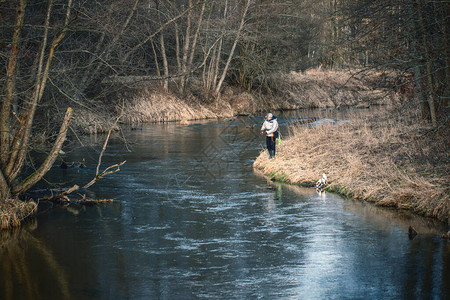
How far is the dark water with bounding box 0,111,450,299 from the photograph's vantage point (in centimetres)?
838

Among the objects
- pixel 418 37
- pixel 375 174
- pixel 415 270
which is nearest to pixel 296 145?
pixel 375 174

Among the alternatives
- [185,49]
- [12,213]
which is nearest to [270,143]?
[12,213]

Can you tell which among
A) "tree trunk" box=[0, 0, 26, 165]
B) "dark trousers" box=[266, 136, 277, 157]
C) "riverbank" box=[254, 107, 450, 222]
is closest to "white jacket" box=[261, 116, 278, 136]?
"dark trousers" box=[266, 136, 277, 157]

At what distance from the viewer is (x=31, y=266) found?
31.3 feet

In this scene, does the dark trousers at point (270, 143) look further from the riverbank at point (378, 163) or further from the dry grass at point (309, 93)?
the dry grass at point (309, 93)

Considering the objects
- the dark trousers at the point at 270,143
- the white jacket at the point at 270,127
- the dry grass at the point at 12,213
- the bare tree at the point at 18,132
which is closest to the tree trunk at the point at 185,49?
the dark trousers at the point at 270,143

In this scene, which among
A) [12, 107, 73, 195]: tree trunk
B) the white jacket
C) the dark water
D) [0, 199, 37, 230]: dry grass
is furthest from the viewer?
the white jacket

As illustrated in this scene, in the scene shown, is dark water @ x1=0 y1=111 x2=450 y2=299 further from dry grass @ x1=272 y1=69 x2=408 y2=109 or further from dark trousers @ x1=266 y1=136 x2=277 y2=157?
dry grass @ x1=272 y1=69 x2=408 y2=109

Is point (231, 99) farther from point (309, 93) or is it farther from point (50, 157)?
point (50, 157)

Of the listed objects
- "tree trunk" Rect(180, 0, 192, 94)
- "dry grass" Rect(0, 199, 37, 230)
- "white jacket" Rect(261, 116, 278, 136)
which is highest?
"tree trunk" Rect(180, 0, 192, 94)

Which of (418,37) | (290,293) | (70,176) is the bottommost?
(290,293)

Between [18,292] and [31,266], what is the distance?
1280mm

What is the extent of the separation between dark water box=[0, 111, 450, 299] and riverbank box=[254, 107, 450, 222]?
1.77 feet

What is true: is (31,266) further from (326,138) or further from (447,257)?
(326,138)
